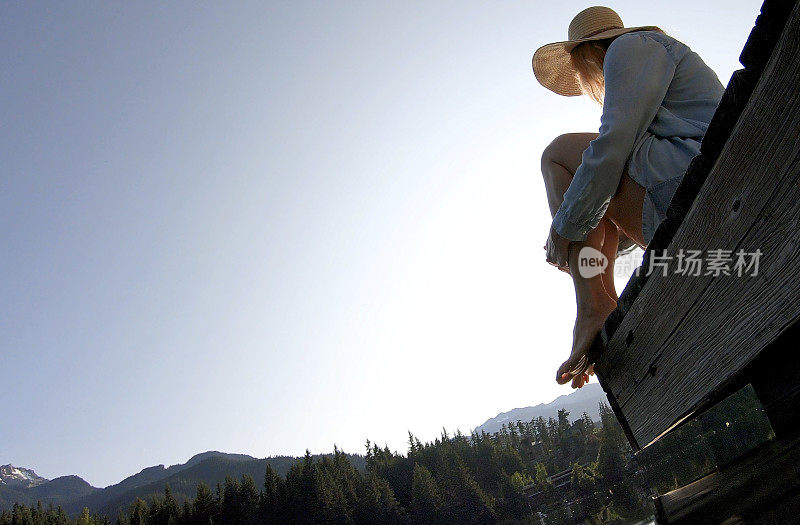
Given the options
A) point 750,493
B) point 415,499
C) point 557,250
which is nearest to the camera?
point 750,493

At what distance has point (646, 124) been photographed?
1.34 m

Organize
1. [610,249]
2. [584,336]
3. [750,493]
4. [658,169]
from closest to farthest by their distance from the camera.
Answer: [750,493] < [658,169] < [584,336] < [610,249]

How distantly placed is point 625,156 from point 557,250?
370 millimetres

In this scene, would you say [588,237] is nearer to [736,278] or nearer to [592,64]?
[592,64]

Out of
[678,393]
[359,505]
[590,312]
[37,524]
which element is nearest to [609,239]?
[590,312]

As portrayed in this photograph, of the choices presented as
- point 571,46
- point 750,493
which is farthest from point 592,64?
point 750,493

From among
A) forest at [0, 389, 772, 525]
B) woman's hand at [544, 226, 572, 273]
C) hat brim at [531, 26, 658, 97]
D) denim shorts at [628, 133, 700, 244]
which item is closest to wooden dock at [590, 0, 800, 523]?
denim shorts at [628, 133, 700, 244]

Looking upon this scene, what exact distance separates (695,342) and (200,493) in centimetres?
6223

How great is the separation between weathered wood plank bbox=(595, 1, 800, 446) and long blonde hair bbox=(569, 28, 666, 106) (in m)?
1.02

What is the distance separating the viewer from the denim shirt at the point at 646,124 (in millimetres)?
1265

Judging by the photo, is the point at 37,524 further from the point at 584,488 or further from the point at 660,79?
the point at 660,79

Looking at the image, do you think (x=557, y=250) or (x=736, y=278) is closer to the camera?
(x=736, y=278)

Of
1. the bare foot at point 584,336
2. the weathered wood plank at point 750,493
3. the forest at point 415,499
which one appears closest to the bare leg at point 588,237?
the bare foot at point 584,336

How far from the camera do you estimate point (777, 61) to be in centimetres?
63
